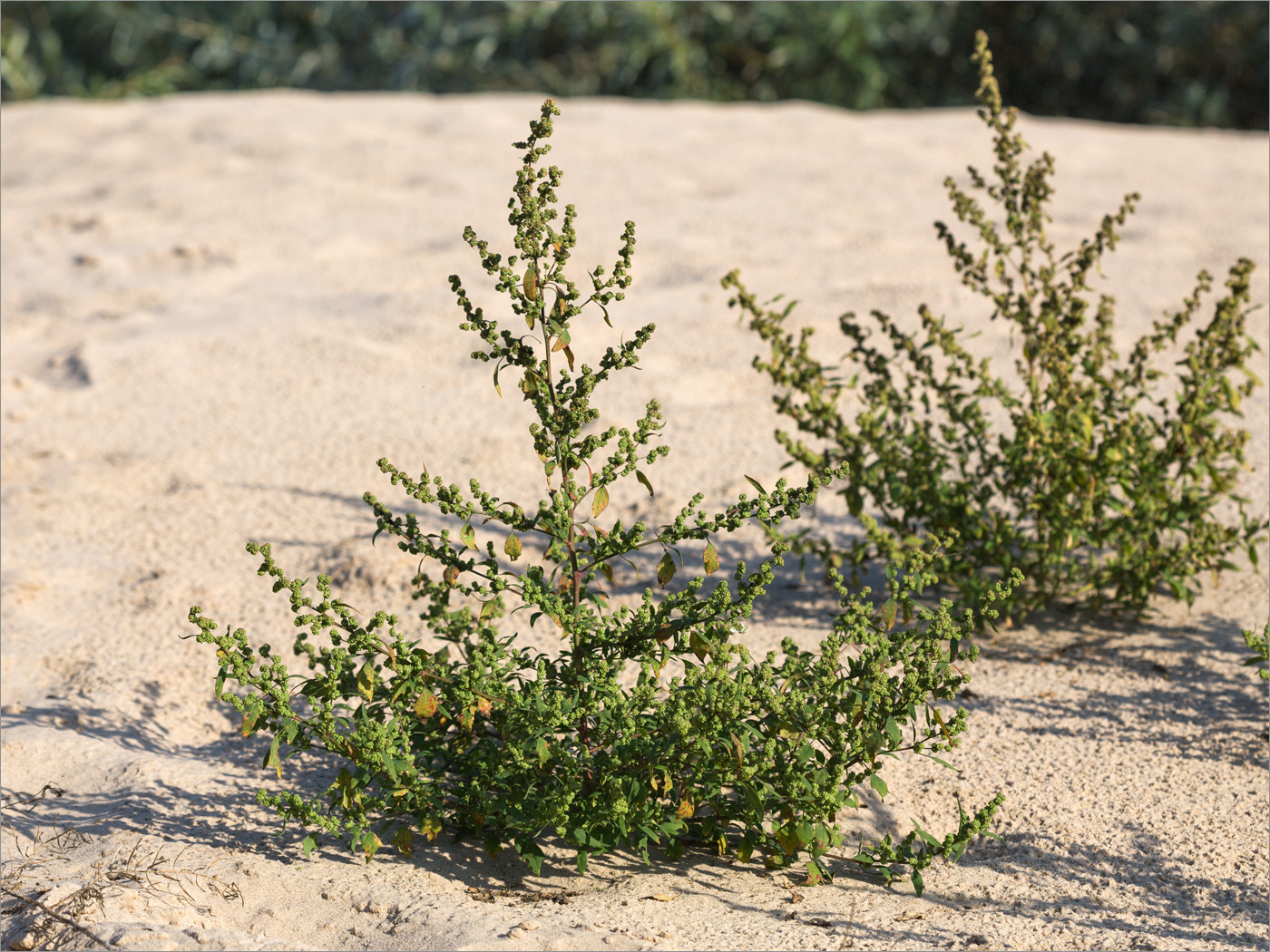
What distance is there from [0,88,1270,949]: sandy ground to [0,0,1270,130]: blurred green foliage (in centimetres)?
153

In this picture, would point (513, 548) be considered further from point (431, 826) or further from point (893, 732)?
point (893, 732)

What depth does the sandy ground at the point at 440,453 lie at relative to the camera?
7.23 feet

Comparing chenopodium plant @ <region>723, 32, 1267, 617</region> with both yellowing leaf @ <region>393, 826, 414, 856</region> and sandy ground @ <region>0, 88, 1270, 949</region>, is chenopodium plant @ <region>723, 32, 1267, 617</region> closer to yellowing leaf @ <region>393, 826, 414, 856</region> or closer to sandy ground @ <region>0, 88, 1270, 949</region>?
sandy ground @ <region>0, 88, 1270, 949</region>

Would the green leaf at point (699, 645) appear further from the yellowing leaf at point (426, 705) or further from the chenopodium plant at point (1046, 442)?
the chenopodium plant at point (1046, 442)

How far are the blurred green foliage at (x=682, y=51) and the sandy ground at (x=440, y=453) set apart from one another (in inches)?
60.1

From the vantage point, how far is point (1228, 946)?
2119 mm

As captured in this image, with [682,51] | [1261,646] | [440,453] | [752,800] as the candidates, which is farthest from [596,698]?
[682,51]

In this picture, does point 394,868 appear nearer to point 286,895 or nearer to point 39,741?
point 286,895

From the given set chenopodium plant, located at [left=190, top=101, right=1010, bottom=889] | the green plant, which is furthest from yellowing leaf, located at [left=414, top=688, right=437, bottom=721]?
the green plant

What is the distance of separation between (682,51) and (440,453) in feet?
17.7

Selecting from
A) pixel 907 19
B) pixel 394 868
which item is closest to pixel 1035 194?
pixel 394 868

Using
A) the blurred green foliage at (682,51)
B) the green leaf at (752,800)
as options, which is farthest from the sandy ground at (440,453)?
the blurred green foliage at (682,51)

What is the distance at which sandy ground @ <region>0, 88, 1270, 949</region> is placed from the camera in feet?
7.23

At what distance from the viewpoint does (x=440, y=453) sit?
3.96 m
